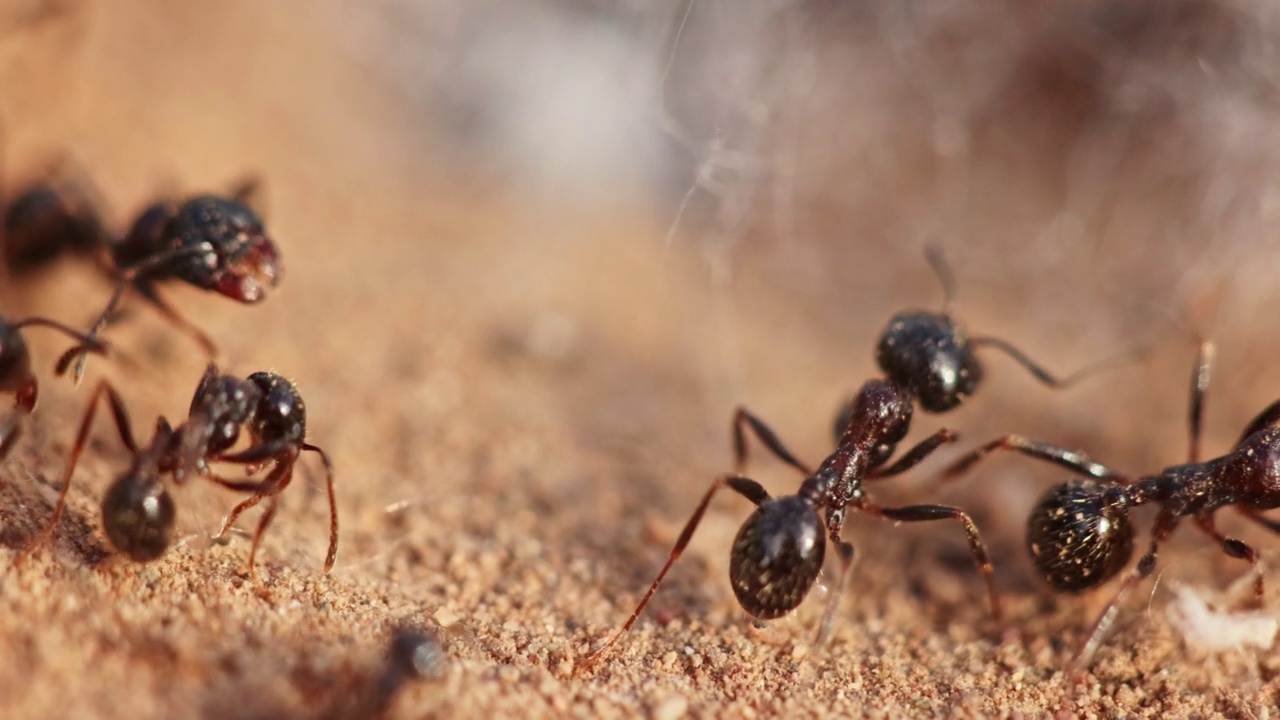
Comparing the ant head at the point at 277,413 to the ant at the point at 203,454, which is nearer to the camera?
the ant at the point at 203,454

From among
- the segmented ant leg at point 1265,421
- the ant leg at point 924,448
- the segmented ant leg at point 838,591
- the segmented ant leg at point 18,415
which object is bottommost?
the segmented ant leg at point 18,415

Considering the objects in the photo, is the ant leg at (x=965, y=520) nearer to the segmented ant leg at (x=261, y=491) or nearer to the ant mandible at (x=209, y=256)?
the segmented ant leg at (x=261, y=491)

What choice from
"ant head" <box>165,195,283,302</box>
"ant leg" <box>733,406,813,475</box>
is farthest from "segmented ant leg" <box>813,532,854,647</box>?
"ant head" <box>165,195,283,302</box>

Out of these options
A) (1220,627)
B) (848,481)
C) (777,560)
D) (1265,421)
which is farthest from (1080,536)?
(777,560)

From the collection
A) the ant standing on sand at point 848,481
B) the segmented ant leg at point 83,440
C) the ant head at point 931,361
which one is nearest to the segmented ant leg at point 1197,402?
the ant standing on sand at point 848,481

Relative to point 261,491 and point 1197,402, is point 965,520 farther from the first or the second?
point 261,491

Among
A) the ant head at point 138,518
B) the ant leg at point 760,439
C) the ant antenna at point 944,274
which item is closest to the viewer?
the ant head at point 138,518

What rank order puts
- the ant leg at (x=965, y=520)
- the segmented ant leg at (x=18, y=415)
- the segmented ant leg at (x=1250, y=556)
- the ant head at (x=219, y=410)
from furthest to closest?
the ant leg at (x=965, y=520)
the segmented ant leg at (x=1250, y=556)
the ant head at (x=219, y=410)
the segmented ant leg at (x=18, y=415)

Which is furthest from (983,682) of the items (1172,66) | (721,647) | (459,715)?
(1172,66)
